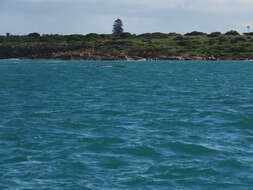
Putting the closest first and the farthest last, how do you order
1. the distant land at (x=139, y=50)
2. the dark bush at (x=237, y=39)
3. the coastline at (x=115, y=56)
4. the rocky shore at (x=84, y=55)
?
the coastline at (x=115, y=56) < the rocky shore at (x=84, y=55) < the distant land at (x=139, y=50) < the dark bush at (x=237, y=39)

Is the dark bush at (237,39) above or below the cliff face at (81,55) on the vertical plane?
above

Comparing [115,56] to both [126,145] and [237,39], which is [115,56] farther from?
A: [126,145]

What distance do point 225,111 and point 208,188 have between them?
1928 cm

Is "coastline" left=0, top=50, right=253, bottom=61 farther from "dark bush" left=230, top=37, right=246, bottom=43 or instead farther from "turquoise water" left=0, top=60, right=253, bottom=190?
"turquoise water" left=0, top=60, right=253, bottom=190

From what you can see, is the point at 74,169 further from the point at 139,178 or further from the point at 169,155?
the point at 169,155

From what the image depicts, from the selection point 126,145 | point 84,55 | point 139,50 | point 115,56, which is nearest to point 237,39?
point 139,50

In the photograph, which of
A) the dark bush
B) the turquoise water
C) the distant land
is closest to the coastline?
the distant land

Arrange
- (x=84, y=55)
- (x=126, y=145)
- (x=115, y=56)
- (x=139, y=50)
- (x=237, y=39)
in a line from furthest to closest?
1. (x=237, y=39)
2. (x=139, y=50)
3. (x=84, y=55)
4. (x=115, y=56)
5. (x=126, y=145)

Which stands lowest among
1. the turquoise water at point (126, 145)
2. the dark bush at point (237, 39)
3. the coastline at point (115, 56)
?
the turquoise water at point (126, 145)

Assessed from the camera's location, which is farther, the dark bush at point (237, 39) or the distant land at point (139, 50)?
the dark bush at point (237, 39)

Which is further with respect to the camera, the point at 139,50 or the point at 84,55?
the point at 139,50

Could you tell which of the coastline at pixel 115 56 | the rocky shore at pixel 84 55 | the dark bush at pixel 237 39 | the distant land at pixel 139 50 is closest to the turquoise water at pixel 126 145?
the coastline at pixel 115 56

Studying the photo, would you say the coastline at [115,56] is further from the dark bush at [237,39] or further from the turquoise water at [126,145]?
the turquoise water at [126,145]

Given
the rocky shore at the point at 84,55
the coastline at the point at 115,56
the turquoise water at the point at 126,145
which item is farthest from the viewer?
the rocky shore at the point at 84,55
